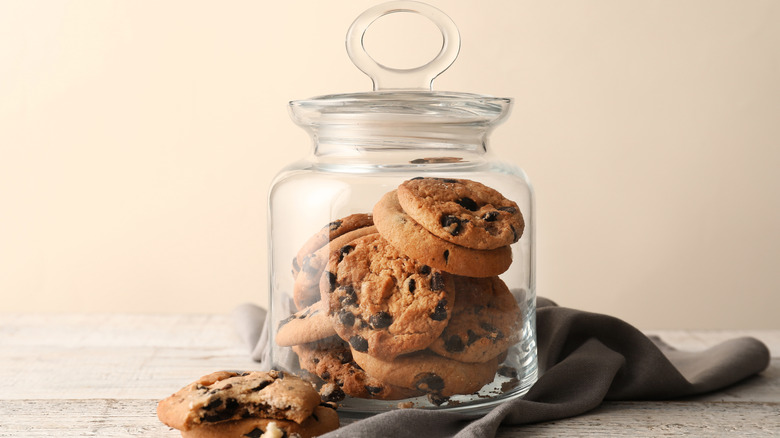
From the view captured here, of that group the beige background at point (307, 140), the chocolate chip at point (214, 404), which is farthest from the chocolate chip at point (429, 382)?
the beige background at point (307, 140)

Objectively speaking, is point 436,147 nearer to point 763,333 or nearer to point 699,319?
point 763,333

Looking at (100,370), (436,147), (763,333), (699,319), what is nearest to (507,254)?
(436,147)

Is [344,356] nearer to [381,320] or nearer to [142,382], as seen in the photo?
[381,320]

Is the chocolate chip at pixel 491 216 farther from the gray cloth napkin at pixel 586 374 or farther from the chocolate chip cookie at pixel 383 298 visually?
the gray cloth napkin at pixel 586 374

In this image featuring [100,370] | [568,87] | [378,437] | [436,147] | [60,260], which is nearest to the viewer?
[378,437]

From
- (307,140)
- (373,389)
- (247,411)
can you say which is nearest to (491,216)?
(373,389)
